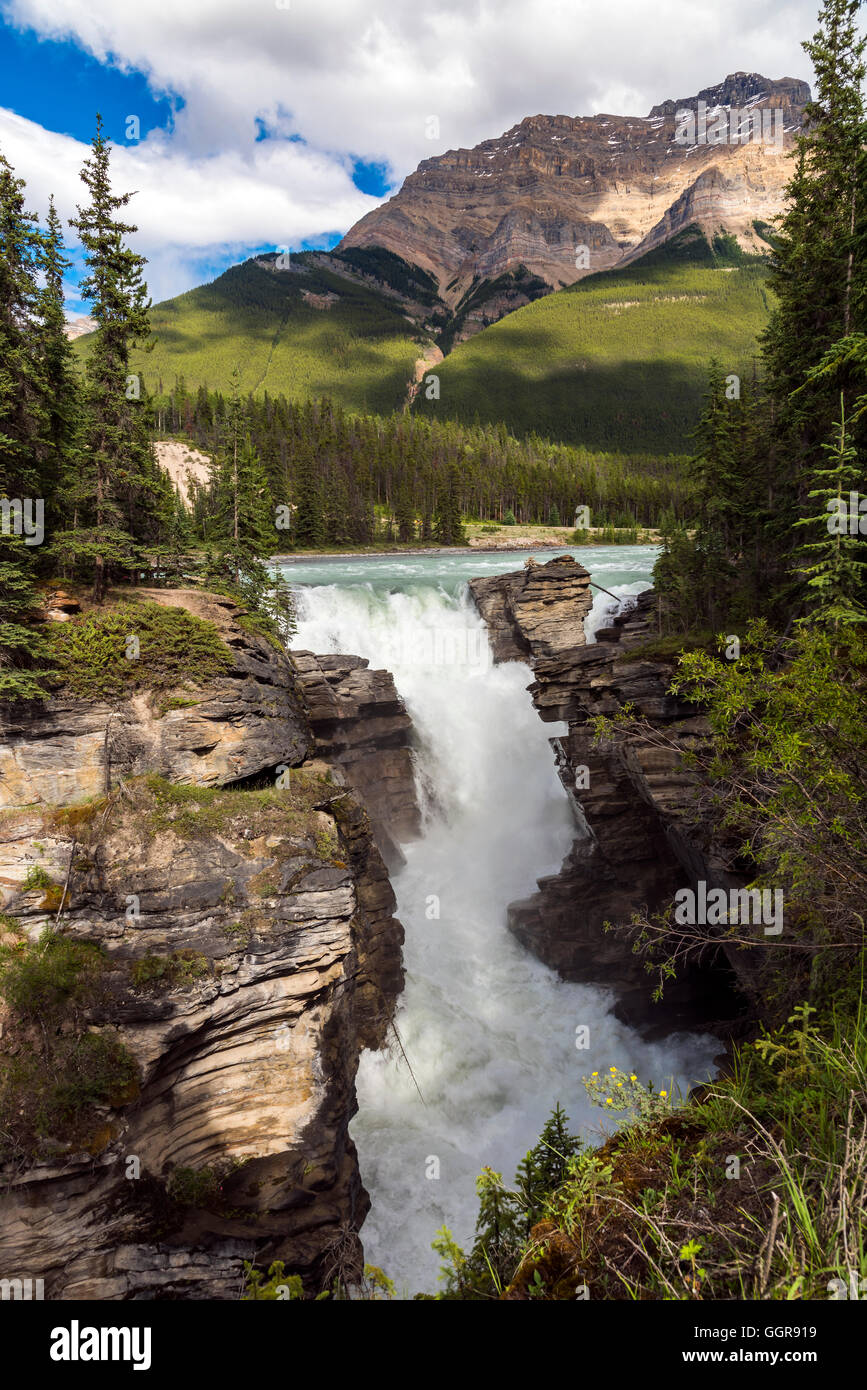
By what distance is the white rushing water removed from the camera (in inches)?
643

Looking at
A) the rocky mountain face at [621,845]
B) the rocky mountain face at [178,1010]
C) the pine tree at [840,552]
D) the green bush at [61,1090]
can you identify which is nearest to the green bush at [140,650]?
the rocky mountain face at [178,1010]

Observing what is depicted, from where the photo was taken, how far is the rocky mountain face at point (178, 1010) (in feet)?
36.7

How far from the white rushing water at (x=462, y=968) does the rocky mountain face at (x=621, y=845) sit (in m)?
1.02

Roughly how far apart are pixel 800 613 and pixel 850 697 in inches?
491

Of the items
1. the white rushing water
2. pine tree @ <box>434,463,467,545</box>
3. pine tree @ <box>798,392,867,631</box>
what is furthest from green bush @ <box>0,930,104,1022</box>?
pine tree @ <box>434,463,467,545</box>

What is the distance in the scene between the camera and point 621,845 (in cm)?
2269

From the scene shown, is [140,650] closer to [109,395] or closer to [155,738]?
[155,738]

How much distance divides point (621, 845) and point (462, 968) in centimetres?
766

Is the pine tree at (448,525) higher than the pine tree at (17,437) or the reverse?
higher

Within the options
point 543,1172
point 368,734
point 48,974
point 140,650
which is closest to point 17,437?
point 140,650

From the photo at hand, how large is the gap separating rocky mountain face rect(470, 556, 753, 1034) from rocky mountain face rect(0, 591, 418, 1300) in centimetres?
995

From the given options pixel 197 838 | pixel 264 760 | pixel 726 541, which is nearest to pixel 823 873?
pixel 197 838

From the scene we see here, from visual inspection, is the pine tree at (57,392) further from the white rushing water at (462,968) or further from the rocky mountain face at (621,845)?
the rocky mountain face at (621,845)

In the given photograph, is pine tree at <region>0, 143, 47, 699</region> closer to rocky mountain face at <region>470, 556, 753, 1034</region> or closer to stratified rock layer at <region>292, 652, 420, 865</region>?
stratified rock layer at <region>292, 652, 420, 865</region>
